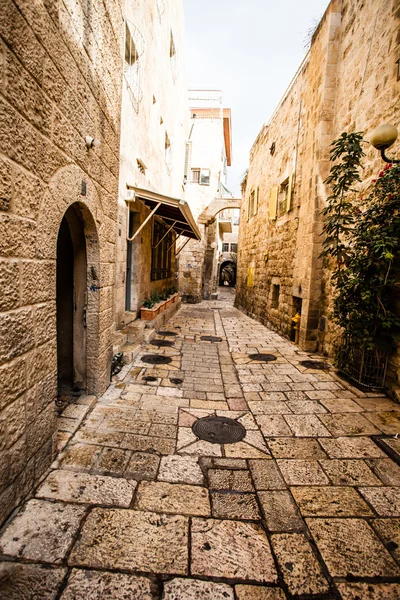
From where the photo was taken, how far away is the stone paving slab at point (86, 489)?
6.68 feet

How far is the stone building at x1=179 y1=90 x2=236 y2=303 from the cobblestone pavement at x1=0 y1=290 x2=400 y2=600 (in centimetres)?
1305

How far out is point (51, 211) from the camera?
209 cm

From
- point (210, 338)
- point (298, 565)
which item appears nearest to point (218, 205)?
point (210, 338)

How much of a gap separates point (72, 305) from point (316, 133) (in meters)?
6.25

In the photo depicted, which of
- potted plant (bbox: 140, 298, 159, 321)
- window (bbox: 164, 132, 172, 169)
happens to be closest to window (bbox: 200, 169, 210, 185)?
window (bbox: 164, 132, 172, 169)

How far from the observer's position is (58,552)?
164 centimetres

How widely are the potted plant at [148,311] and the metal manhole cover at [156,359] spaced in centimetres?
166

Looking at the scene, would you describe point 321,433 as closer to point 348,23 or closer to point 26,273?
point 26,273

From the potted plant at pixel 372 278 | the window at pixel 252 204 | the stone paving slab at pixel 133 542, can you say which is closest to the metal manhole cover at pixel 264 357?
the potted plant at pixel 372 278

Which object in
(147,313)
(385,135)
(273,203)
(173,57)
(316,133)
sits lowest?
(147,313)

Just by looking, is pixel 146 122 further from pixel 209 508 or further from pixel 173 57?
A: pixel 209 508

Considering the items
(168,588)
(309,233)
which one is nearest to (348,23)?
(309,233)

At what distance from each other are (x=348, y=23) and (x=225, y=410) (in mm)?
7505

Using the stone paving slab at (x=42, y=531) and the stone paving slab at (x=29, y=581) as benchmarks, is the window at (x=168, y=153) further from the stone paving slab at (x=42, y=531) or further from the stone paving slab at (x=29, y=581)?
the stone paving slab at (x=29, y=581)
